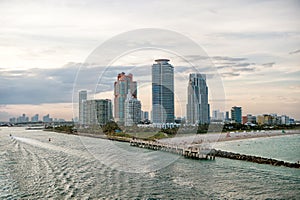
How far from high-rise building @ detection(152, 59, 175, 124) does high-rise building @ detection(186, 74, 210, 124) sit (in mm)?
1737

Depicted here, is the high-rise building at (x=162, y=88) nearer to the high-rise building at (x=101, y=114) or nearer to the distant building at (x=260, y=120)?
the high-rise building at (x=101, y=114)

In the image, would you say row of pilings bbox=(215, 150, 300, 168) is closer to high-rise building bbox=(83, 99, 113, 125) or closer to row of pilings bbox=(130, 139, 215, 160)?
row of pilings bbox=(130, 139, 215, 160)

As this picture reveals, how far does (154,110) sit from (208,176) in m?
16.3

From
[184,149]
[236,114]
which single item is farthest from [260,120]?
[184,149]

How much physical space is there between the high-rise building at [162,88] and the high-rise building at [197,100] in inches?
68.4

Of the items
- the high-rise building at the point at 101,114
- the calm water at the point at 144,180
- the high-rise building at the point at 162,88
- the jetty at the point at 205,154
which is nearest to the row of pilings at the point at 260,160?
the jetty at the point at 205,154

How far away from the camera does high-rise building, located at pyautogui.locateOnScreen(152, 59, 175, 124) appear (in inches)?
922

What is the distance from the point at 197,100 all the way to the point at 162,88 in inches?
183

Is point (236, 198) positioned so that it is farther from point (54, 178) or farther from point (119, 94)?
point (119, 94)

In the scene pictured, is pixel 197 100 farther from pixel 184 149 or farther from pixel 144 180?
pixel 144 180

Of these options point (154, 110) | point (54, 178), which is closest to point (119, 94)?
point (154, 110)

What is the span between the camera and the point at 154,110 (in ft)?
98.5

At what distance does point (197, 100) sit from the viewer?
28703 mm

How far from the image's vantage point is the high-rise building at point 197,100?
27.3m
